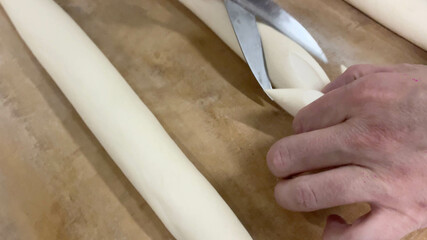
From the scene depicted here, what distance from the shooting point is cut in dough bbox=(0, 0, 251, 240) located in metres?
1.09

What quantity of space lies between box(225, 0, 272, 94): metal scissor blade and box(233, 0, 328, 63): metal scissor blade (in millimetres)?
34

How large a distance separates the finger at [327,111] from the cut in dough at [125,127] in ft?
1.12

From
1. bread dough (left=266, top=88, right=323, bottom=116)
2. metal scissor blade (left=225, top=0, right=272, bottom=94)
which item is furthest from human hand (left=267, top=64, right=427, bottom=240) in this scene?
metal scissor blade (left=225, top=0, right=272, bottom=94)

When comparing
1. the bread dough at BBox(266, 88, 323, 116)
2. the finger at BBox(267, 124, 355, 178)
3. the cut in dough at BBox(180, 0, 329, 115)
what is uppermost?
the cut in dough at BBox(180, 0, 329, 115)

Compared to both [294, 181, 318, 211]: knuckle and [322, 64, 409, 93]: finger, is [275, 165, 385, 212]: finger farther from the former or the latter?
[322, 64, 409, 93]: finger

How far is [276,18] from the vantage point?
138 centimetres

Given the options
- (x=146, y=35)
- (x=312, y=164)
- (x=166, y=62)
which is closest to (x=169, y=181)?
(x=312, y=164)

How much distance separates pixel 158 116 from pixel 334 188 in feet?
2.21

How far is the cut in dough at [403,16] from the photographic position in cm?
147

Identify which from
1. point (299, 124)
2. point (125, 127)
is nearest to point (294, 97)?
point (299, 124)

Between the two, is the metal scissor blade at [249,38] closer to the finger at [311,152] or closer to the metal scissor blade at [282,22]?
the metal scissor blade at [282,22]

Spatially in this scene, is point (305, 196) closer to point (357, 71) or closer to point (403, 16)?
point (357, 71)

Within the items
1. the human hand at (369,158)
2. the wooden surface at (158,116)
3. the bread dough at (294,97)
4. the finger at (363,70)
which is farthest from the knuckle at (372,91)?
the wooden surface at (158,116)

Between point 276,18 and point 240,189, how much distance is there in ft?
2.05
